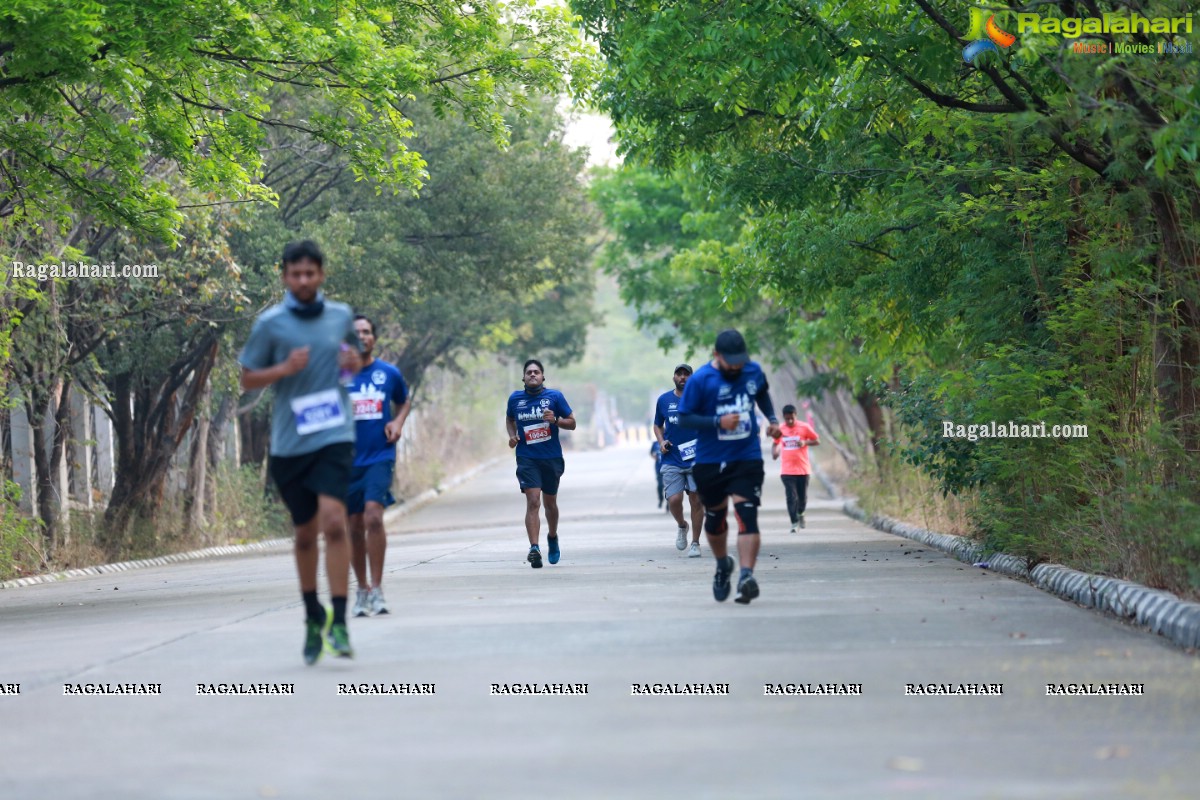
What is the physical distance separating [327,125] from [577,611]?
814cm

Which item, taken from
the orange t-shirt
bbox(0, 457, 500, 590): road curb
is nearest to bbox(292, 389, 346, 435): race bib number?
bbox(0, 457, 500, 590): road curb

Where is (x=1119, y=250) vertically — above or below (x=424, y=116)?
below

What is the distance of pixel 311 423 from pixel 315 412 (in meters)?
0.06

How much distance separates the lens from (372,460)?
12234 millimetres

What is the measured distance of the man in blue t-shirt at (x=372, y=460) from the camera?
12117 mm

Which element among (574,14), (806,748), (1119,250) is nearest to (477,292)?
(574,14)

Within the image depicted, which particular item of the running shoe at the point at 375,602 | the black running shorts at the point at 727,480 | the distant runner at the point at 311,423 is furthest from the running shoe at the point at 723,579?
the distant runner at the point at 311,423

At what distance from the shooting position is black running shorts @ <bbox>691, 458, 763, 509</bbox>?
1236 centimetres

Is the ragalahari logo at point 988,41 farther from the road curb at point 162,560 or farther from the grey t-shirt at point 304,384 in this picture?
the road curb at point 162,560

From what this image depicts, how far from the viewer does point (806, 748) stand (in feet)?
22.4

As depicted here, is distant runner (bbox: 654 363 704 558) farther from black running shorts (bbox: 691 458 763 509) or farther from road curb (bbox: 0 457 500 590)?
road curb (bbox: 0 457 500 590)

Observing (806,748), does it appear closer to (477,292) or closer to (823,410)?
(477,292)

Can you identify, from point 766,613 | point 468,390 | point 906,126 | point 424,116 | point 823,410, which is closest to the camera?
point 766,613

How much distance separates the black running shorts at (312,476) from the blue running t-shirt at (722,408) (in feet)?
11.7
